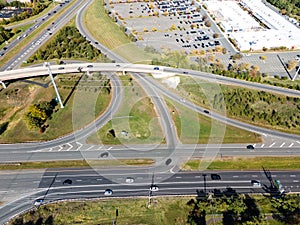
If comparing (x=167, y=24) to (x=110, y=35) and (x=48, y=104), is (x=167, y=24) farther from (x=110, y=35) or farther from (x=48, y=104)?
(x=48, y=104)

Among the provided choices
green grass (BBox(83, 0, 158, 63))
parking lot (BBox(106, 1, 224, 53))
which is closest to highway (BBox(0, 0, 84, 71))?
green grass (BBox(83, 0, 158, 63))

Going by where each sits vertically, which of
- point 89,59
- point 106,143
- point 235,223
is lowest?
point 235,223

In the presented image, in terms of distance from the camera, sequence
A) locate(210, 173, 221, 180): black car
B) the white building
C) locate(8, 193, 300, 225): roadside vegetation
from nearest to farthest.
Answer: locate(8, 193, 300, 225): roadside vegetation, locate(210, 173, 221, 180): black car, the white building

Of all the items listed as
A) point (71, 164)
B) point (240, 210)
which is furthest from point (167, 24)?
point (240, 210)

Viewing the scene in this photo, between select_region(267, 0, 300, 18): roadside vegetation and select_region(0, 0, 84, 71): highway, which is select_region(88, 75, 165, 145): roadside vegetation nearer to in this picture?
select_region(0, 0, 84, 71): highway

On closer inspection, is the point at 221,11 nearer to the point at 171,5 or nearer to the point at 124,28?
the point at 171,5

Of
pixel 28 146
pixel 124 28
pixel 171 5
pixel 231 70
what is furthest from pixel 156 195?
pixel 171 5
